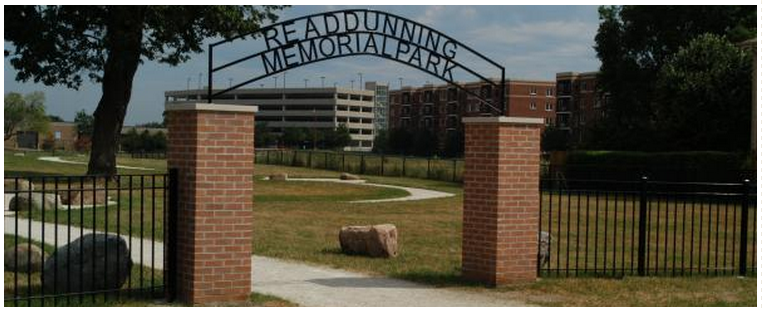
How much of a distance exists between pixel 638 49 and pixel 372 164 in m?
14.7

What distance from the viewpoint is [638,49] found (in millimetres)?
44219

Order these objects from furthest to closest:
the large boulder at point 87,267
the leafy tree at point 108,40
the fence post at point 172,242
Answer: the leafy tree at point 108,40 → the large boulder at point 87,267 → the fence post at point 172,242

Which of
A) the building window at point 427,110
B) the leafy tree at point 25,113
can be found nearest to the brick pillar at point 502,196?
the leafy tree at point 25,113

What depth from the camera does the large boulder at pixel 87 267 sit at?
8.81 m

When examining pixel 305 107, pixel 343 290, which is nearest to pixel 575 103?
pixel 305 107

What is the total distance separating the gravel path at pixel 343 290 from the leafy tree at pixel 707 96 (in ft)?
75.7

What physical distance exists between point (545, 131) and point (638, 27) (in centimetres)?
4555

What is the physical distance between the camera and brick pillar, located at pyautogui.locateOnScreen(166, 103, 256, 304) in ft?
27.9

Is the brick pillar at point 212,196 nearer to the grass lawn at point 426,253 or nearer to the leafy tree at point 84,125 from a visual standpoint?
the grass lawn at point 426,253

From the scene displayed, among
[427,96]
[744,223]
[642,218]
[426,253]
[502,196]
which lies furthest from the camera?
[427,96]

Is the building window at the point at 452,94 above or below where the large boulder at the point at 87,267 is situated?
above

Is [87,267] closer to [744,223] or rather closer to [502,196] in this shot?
[502,196]

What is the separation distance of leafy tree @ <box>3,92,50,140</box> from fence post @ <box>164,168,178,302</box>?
99393 millimetres

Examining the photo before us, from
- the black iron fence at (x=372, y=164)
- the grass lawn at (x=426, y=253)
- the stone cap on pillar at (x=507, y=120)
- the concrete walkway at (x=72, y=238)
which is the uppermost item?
the stone cap on pillar at (x=507, y=120)
